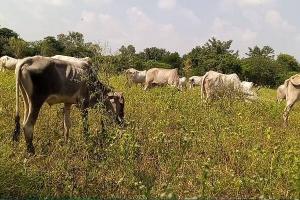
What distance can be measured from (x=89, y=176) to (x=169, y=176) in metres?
1.05

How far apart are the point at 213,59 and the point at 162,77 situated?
30379 millimetres

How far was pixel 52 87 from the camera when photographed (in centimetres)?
831

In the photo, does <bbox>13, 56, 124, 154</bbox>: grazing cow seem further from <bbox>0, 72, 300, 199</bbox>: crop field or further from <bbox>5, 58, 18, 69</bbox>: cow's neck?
<bbox>5, 58, 18, 69</bbox>: cow's neck

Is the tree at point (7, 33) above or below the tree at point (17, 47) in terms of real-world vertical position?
above

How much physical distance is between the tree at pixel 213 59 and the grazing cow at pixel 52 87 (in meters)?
38.5

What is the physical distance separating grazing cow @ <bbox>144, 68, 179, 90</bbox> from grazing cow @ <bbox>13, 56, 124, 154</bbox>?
42.7 ft

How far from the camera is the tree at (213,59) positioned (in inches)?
2024

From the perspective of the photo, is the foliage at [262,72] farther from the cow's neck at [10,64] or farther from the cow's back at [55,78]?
the cow's back at [55,78]

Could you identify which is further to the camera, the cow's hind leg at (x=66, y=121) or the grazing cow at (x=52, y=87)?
the cow's hind leg at (x=66, y=121)

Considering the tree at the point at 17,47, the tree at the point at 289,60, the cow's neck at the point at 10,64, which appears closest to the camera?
the cow's neck at the point at 10,64

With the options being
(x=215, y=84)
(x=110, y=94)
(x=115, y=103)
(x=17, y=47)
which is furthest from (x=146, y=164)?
(x=17, y=47)

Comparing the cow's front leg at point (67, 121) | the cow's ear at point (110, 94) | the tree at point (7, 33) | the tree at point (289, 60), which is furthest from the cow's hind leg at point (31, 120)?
the tree at point (289, 60)

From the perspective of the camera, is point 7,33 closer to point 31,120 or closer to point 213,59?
point 213,59

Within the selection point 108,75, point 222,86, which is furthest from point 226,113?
point 222,86
